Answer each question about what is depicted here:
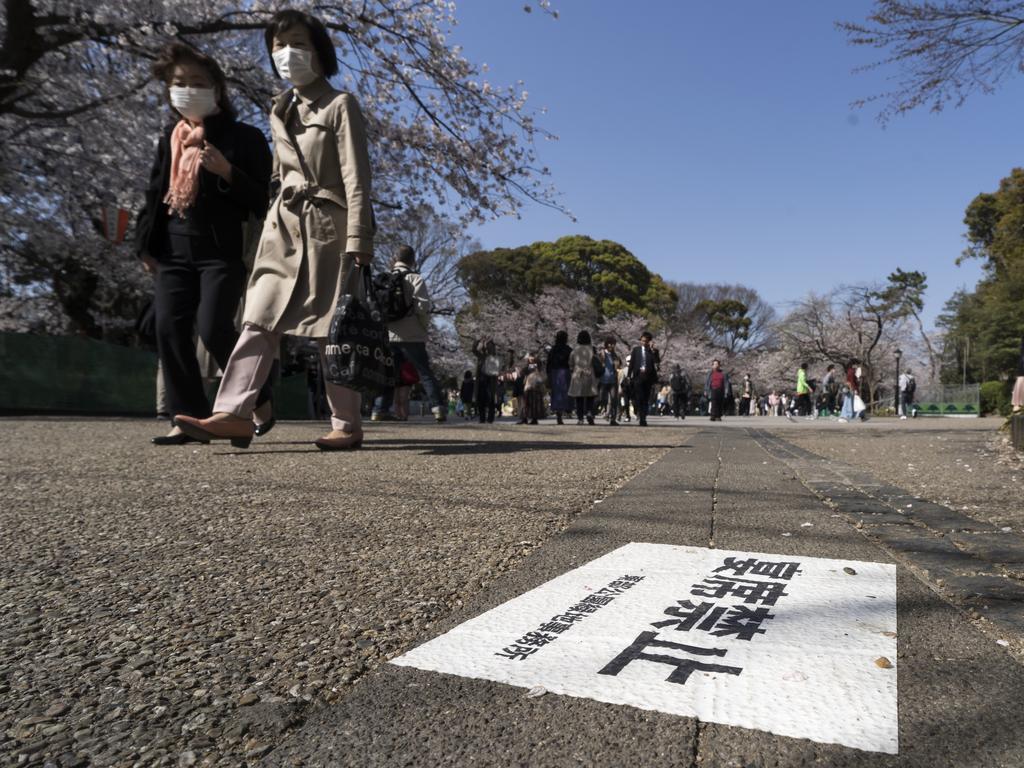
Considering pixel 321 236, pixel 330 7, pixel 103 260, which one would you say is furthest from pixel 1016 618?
pixel 103 260

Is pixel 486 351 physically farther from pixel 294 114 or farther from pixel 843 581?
pixel 843 581

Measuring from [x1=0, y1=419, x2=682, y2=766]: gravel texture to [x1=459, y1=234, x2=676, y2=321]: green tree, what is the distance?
41.1 meters

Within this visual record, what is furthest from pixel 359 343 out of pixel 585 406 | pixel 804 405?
pixel 804 405

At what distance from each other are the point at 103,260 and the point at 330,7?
27.7 ft

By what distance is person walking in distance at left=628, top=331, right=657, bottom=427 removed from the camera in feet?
37.4

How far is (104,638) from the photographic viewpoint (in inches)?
46.0

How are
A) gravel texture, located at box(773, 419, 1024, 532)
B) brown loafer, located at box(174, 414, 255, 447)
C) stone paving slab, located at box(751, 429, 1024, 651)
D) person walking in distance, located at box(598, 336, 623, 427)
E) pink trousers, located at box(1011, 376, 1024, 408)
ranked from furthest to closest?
person walking in distance, located at box(598, 336, 623, 427)
pink trousers, located at box(1011, 376, 1024, 408)
brown loafer, located at box(174, 414, 255, 447)
gravel texture, located at box(773, 419, 1024, 532)
stone paving slab, located at box(751, 429, 1024, 651)

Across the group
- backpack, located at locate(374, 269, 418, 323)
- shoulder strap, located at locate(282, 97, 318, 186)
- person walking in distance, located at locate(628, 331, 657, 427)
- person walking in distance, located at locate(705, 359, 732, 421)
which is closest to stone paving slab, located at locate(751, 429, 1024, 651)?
shoulder strap, located at locate(282, 97, 318, 186)

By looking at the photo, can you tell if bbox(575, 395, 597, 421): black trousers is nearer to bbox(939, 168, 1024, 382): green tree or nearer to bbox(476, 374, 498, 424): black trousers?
bbox(476, 374, 498, 424): black trousers

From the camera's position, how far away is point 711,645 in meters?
1.15

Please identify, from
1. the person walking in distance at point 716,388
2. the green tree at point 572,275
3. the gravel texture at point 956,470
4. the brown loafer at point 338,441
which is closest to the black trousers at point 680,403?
the person walking in distance at point 716,388

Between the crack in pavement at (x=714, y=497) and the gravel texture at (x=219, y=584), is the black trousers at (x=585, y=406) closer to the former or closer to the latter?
the crack in pavement at (x=714, y=497)

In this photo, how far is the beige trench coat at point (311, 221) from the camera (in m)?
3.78

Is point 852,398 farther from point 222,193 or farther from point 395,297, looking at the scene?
point 222,193
